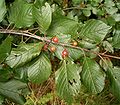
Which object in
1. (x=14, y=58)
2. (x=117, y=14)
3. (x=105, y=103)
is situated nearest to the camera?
(x=14, y=58)

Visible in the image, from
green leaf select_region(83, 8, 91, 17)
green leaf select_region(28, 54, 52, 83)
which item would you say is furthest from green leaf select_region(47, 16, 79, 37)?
green leaf select_region(83, 8, 91, 17)

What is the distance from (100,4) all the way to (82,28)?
91 centimetres

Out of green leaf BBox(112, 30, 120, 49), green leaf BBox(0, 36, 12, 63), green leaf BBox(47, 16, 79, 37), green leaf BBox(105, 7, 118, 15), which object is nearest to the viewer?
green leaf BBox(0, 36, 12, 63)

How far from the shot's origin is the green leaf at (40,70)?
99 centimetres

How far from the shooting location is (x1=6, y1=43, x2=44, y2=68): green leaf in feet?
3.13

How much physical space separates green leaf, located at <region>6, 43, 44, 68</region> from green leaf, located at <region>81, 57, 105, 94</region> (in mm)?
185

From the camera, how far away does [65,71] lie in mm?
984

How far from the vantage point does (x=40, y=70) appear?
0.99 m

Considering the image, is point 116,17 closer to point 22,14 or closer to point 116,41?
point 116,41

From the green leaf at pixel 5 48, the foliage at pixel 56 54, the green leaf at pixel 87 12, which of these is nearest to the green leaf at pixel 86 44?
the foliage at pixel 56 54

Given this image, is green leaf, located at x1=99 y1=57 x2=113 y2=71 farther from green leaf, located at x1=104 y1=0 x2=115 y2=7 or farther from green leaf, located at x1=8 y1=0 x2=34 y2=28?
green leaf, located at x1=104 y1=0 x2=115 y2=7

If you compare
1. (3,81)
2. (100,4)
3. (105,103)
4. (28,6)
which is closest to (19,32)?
(28,6)

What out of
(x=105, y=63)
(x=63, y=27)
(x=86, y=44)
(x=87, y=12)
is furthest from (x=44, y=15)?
(x=87, y=12)

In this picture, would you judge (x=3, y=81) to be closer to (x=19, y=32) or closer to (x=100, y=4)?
(x=19, y=32)
